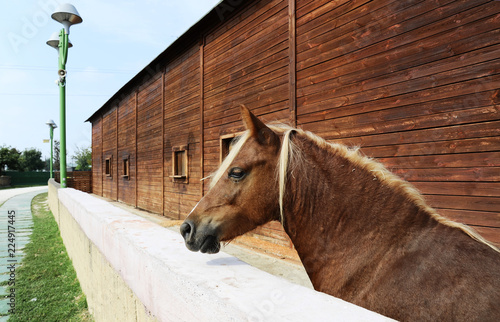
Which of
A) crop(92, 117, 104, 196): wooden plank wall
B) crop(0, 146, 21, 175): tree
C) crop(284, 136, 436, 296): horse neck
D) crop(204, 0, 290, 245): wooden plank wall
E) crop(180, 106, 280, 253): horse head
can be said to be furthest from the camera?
crop(0, 146, 21, 175): tree

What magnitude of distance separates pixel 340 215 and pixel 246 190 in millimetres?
627

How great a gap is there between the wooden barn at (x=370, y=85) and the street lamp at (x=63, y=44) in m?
3.45

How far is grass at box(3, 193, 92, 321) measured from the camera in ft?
12.2

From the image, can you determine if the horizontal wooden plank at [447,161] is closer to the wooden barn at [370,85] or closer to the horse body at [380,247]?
the wooden barn at [370,85]

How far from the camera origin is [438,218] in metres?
1.56

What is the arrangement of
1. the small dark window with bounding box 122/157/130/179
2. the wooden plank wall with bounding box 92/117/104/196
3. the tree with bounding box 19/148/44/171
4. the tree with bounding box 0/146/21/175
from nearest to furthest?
the small dark window with bounding box 122/157/130/179, the wooden plank wall with bounding box 92/117/104/196, the tree with bounding box 0/146/21/175, the tree with bounding box 19/148/44/171

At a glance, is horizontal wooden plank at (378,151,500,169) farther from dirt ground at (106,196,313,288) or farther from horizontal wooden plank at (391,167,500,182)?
dirt ground at (106,196,313,288)

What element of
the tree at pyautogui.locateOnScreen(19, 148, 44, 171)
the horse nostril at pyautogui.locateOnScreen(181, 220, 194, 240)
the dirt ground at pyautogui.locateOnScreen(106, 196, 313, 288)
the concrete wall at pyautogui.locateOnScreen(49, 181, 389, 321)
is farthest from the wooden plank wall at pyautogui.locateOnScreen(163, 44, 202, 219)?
the tree at pyautogui.locateOnScreen(19, 148, 44, 171)

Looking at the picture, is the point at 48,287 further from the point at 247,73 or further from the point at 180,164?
the point at 180,164

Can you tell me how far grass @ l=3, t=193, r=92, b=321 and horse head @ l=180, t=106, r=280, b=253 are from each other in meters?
2.89

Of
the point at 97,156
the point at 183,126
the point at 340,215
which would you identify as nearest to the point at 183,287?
the point at 340,215

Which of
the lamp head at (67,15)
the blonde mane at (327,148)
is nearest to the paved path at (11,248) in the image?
the blonde mane at (327,148)

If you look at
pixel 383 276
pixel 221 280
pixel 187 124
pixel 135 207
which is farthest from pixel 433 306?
pixel 135 207

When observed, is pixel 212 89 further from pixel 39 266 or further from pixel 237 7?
pixel 39 266
